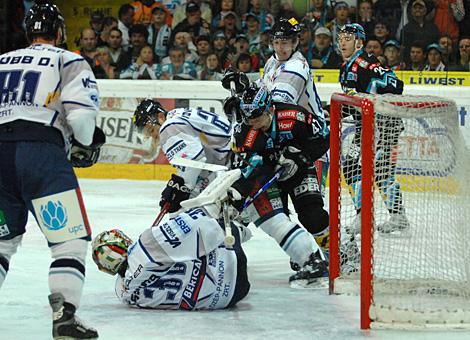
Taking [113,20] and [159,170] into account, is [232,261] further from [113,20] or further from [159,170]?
[113,20]

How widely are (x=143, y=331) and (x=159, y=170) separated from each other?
16.2ft

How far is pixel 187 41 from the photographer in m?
9.51

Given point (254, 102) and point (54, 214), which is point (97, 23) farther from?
point (54, 214)

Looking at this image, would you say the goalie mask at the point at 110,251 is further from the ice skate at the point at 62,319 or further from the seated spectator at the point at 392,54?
the seated spectator at the point at 392,54

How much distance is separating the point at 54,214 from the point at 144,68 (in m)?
6.24

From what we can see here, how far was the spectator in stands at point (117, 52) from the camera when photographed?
31.7 ft

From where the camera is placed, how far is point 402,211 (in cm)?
435

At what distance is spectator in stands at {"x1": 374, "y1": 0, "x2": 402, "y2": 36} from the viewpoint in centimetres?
838

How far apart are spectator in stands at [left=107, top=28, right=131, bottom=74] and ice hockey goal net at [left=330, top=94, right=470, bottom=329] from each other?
5.33 metres

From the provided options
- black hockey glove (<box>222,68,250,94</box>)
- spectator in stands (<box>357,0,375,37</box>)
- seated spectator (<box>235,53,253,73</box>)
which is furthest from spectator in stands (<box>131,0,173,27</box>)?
black hockey glove (<box>222,68,250,94</box>)

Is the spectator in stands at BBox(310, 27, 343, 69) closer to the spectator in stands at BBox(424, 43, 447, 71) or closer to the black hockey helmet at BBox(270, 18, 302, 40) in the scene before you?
the spectator in stands at BBox(424, 43, 447, 71)

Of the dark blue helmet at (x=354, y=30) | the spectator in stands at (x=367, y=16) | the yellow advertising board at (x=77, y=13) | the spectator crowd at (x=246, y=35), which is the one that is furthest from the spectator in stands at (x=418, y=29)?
the yellow advertising board at (x=77, y=13)

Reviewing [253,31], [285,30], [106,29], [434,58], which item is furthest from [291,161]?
[106,29]

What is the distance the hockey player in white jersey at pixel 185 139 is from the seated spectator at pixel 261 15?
15.1 feet
